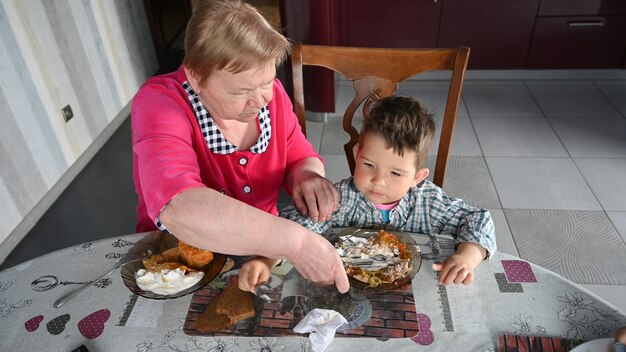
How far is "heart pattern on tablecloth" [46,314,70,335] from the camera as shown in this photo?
828 millimetres

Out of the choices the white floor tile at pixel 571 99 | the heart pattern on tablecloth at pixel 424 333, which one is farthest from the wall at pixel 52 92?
the white floor tile at pixel 571 99

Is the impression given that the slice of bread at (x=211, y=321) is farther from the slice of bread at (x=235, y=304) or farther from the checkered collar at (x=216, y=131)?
the checkered collar at (x=216, y=131)

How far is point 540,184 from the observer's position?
2406 mm

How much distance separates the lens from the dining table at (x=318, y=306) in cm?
80

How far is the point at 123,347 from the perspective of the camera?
80 centimetres

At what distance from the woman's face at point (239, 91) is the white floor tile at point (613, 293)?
1.64 meters

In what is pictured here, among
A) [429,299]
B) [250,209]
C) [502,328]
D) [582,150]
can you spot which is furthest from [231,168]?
[582,150]

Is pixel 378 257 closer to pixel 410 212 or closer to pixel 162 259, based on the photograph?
pixel 410 212

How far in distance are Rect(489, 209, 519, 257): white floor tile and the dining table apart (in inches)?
46.3

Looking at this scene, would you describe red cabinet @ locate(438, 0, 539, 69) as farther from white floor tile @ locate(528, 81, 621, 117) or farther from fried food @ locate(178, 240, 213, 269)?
fried food @ locate(178, 240, 213, 269)

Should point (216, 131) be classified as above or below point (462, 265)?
above

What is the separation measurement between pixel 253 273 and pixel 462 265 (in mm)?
424

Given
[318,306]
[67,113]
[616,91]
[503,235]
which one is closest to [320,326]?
[318,306]

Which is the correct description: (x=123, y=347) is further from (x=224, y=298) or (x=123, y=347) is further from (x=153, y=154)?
(x=153, y=154)
